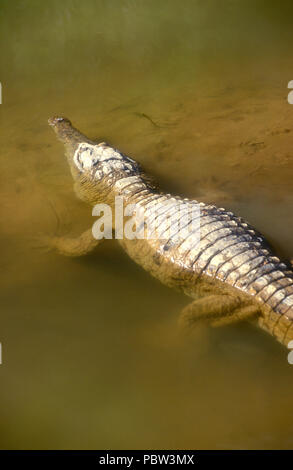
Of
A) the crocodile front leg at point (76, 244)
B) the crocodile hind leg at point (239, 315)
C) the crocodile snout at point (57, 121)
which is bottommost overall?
the crocodile hind leg at point (239, 315)

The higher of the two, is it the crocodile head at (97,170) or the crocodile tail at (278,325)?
the crocodile head at (97,170)

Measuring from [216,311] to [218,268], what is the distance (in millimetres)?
312

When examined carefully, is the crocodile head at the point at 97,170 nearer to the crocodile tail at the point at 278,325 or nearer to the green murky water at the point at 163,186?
the green murky water at the point at 163,186

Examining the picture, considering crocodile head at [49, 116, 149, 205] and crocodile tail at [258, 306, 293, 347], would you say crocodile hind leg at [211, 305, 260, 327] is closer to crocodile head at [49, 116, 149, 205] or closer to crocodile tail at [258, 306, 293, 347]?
crocodile tail at [258, 306, 293, 347]

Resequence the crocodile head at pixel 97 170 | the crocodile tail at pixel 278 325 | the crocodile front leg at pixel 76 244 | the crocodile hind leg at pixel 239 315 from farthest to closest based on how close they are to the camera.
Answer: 1. the crocodile head at pixel 97 170
2. the crocodile front leg at pixel 76 244
3. the crocodile hind leg at pixel 239 315
4. the crocodile tail at pixel 278 325

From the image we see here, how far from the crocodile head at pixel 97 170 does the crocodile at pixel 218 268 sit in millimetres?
481

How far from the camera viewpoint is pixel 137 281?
10.9 ft

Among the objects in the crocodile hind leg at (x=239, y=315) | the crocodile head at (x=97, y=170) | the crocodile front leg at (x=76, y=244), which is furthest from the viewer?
the crocodile head at (x=97, y=170)

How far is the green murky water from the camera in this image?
2.53 m

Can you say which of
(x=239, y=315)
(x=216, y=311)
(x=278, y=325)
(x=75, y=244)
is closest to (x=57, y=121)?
(x=75, y=244)

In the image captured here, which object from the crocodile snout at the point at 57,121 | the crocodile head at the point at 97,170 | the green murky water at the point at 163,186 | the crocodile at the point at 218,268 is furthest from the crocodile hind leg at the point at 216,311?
the crocodile snout at the point at 57,121

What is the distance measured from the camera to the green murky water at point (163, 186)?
2529 millimetres
